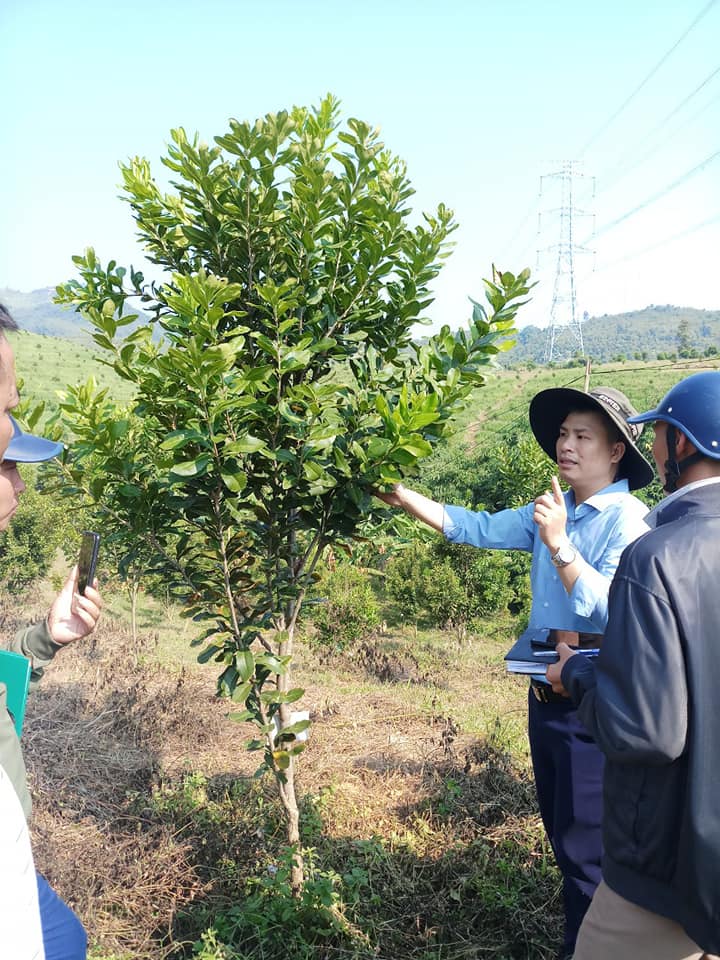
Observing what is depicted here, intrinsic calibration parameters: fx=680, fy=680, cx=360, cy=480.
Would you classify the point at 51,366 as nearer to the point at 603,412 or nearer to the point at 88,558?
the point at 88,558

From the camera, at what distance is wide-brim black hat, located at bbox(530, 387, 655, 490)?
2.38 meters

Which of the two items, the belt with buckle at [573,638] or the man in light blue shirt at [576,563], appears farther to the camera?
the belt with buckle at [573,638]

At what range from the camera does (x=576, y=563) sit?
7.15 ft

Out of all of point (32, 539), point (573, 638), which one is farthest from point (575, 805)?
point (32, 539)

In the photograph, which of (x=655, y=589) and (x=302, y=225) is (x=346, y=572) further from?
(x=655, y=589)

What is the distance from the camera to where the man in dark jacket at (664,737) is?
144cm

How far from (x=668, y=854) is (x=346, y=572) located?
764 cm

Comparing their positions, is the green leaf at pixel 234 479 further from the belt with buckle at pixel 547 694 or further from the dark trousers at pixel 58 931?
the belt with buckle at pixel 547 694

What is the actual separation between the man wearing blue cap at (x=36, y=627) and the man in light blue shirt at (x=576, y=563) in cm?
115

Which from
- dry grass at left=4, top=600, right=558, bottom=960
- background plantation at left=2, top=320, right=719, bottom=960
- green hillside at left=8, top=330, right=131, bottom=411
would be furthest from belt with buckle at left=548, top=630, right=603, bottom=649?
green hillside at left=8, top=330, right=131, bottom=411

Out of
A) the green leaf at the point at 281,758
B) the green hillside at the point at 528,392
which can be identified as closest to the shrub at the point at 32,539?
the green leaf at the point at 281,758

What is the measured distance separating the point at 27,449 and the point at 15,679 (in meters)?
0.55

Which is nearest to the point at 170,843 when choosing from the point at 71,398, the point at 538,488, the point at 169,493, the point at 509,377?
the point at 169,493

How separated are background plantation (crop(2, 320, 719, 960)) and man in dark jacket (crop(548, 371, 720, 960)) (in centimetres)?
142
